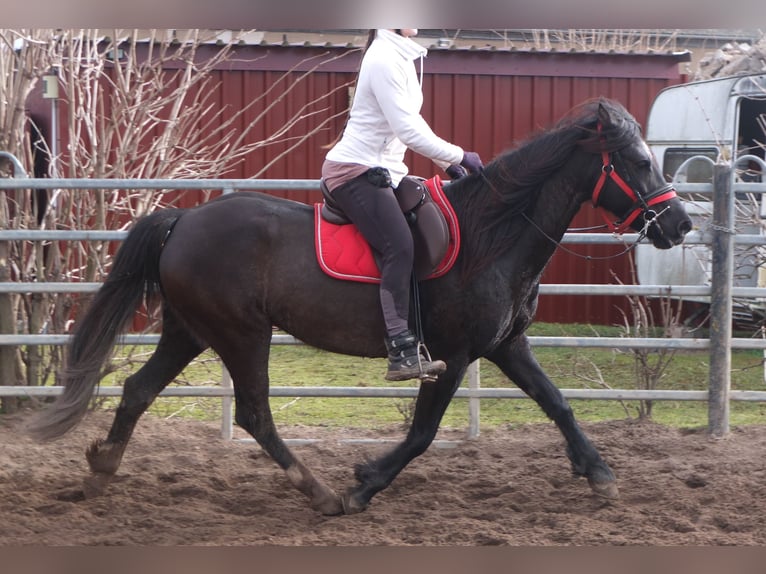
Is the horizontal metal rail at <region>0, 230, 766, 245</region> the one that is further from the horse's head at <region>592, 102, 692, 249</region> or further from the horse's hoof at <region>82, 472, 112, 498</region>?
the horse's hoof at <region>82, 472, 112, 498</region>

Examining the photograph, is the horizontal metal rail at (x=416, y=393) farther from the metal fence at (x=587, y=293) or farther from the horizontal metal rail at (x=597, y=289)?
the horizontal metal rail at (x=597, y=289)

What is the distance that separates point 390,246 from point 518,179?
0.76 m

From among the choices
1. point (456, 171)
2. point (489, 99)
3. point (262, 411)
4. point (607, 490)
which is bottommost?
point (607, 490)

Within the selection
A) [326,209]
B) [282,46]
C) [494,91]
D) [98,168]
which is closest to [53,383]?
[98,168]

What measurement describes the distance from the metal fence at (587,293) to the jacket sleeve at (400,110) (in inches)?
62.4

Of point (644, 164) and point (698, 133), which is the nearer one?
point (644, 164)

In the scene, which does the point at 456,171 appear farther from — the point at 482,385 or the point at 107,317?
the point at 482,385

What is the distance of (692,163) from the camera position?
1038 centimetres

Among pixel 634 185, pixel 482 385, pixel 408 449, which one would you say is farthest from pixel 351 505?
pixel 482 385

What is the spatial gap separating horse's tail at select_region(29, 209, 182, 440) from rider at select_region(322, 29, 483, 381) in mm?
1055

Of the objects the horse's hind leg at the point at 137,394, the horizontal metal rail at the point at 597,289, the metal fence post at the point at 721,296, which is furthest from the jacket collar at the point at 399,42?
the metal fence post at the point at 721,296

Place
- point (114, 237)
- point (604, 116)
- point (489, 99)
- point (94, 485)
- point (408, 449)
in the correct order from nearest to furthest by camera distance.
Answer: point (604, 116), point (408, 449), point (94, 485), point (114, 237), point (489, 99)

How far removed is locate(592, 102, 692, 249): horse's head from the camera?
4.67 m

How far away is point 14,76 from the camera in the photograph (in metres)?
7.37
